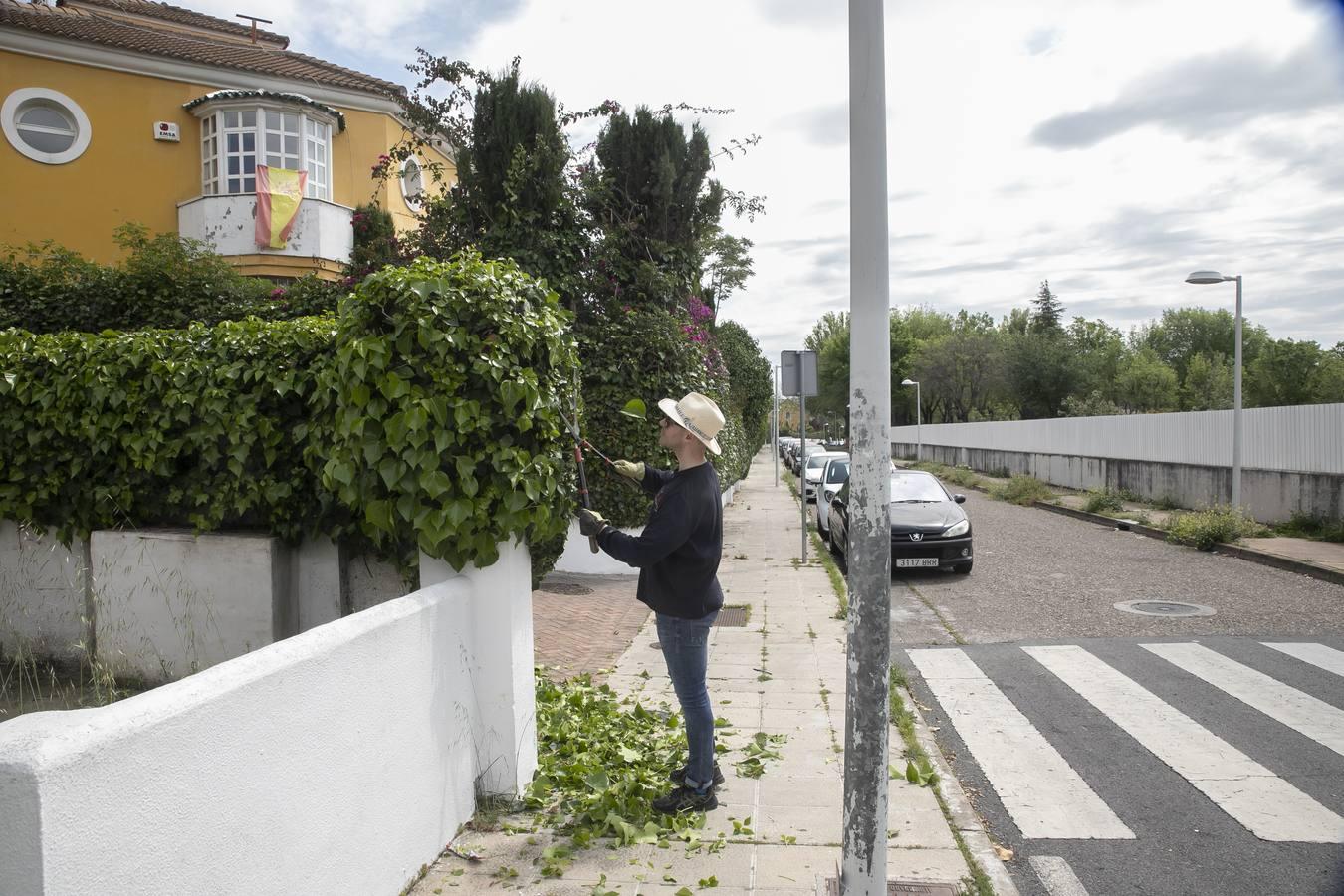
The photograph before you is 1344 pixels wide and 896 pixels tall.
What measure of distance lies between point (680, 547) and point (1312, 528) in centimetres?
1558

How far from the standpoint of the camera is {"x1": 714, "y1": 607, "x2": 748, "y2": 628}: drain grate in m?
9.72

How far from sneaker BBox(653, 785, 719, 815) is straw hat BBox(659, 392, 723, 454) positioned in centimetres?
168

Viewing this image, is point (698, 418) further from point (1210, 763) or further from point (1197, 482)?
point (1197, 482)

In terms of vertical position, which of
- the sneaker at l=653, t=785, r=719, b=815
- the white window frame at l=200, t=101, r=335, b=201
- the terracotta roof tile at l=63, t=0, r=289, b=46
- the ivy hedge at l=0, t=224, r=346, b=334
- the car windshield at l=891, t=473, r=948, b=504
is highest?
the terracotta roof tile at l=63, t=0, r=289, b=46

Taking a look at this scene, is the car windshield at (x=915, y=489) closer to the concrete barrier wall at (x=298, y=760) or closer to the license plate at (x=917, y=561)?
the license plate at (x=917, y=561)

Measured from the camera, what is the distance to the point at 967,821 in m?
4.79

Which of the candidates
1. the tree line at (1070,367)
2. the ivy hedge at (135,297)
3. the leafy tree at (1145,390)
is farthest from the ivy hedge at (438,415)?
the leafy tree at (1145,390)

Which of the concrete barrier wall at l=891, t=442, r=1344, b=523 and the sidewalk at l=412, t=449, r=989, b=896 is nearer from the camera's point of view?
the sidewalk at l=412, t=449, r=989, b=896

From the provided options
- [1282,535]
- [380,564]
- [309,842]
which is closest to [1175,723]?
[380,564]

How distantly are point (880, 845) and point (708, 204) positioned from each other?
9216 mm

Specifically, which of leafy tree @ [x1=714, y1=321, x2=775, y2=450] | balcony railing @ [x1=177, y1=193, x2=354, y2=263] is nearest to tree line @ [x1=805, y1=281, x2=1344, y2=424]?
leafy tree @ [x1=714, y1=321, x2=775, y2=450]

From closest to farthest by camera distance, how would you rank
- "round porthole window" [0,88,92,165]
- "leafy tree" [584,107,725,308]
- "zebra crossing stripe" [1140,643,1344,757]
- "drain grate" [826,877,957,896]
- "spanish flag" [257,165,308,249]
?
1. "drain grate" [826,877,957,896]
2. "zebra crossing stripe" [1140,643,1344,757]
3. "leafy tree" [584,107,725,308]
4. "round porthole window" [0,88,92,165]
5. "spanish flag" [257,165,308,249]

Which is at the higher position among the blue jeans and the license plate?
the blue jeans

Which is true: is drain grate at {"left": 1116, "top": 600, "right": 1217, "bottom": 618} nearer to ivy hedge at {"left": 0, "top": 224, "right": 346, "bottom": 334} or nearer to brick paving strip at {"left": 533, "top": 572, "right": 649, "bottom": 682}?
brick paving strip at {"left": 533, "top": 572, "right": 649, "bottom": 682}
